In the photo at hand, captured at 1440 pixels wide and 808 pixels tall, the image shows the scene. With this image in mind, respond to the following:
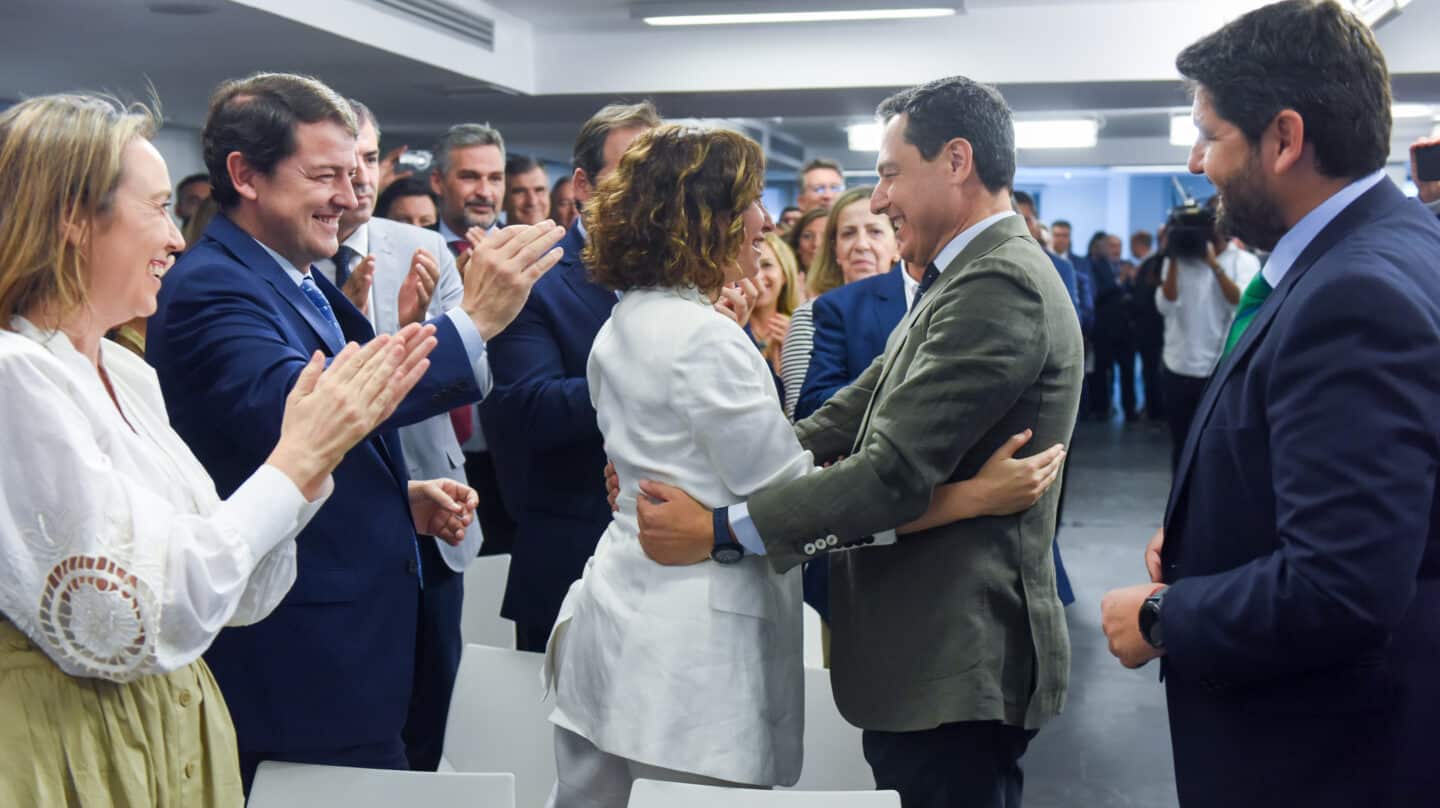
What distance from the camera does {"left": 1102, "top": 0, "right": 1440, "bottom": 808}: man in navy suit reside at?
1.25 meters

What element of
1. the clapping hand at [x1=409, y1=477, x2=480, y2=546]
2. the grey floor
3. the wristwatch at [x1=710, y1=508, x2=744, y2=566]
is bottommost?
the grey floor

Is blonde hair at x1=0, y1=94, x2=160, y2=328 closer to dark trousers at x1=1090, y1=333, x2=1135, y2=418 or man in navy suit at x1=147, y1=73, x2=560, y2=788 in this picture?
man in navy suit at x1=147, y1=73, x2=560, y2=788

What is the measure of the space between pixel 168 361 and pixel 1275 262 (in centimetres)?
148

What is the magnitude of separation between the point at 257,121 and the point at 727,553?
0.96 meters

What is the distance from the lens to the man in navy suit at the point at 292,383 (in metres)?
1.81

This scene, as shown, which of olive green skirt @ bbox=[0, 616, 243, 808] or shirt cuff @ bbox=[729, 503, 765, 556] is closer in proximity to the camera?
olive green skirt @ bbox=[0, 616, 243, 808]

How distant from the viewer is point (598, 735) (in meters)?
1.77

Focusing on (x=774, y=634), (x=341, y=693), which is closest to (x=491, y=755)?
(x=341, y=693)

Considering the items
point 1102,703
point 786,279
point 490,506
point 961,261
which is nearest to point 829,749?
point 961,261

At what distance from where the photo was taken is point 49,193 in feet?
4.54

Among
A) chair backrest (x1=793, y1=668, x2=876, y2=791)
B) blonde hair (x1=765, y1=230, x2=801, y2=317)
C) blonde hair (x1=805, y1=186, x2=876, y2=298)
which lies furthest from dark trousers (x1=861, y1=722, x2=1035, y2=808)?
blonde hair (x1=765, y1=230, x2=801, y2=317)

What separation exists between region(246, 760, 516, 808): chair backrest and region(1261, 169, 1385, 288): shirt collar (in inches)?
44.8

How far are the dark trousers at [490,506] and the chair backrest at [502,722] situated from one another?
167 cm

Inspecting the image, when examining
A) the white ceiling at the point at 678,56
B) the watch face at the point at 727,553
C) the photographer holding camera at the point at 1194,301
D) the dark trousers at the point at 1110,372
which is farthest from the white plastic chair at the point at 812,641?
the dark trousers at the point at 1110,372
